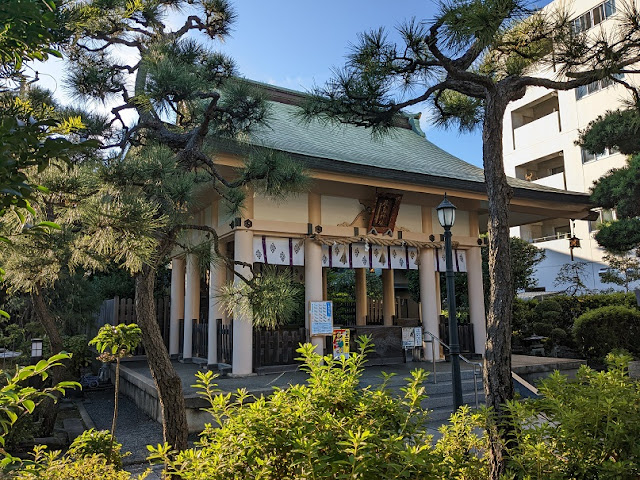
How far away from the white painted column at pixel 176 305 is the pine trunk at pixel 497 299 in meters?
9.84

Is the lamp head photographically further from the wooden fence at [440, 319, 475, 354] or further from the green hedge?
the green hedge

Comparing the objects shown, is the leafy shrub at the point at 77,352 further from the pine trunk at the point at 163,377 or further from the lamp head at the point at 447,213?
the lamp head at the point at 447,213

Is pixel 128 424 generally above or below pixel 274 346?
below

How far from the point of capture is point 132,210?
131 inches

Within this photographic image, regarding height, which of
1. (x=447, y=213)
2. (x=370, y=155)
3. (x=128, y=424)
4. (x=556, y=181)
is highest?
(x=556, y=181)

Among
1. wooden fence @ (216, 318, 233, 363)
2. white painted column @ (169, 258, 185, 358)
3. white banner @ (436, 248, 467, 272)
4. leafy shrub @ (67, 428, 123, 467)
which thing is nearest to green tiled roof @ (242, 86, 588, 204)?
white banner @ (436, 248, 467, 272)

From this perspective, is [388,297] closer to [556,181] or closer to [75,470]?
[75,470]

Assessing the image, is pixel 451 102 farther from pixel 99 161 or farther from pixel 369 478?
pixel 369 478

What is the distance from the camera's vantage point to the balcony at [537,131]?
25.1 meters

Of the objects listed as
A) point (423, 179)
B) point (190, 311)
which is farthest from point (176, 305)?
point (423, 179)

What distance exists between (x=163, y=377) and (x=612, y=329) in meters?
12.2

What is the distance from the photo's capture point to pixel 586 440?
2.32m

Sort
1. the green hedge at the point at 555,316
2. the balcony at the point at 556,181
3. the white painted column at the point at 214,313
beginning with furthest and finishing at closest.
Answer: the balcony at the point at 556,181, the green hedge at the point at 555,316, the white painted column at the point at 214,313

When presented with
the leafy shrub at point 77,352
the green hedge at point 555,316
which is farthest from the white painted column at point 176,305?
the green hedge at point 555,316
